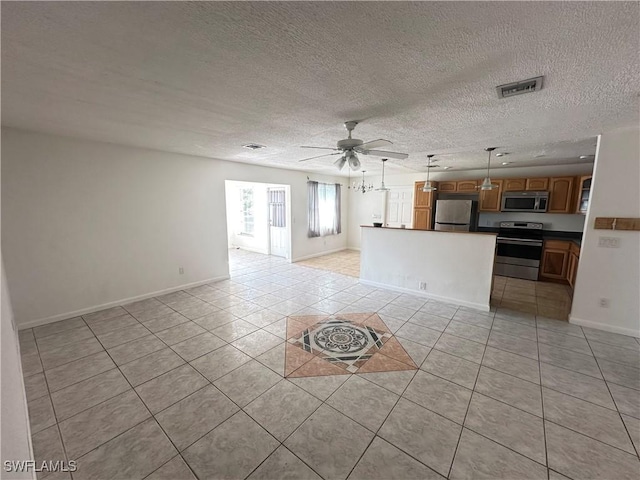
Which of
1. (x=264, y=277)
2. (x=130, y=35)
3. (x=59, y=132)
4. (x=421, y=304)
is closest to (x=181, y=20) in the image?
(x=130, y=35)

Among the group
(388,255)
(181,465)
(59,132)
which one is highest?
(59,132)

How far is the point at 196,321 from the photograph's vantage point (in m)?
3.38

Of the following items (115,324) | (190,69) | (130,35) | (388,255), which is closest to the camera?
(130,35)

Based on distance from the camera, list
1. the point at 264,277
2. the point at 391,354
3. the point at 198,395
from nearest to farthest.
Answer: the point at 198,395 → the point at 391,354 → the point at 264,277

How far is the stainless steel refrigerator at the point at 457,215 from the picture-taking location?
5.95m

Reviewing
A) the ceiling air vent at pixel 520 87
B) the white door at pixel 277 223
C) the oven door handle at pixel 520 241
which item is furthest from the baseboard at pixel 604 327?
the white door at pixel 277 223

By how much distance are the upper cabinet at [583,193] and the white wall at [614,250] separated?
6.38ft

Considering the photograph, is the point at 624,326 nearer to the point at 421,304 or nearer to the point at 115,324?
the point at 421,304

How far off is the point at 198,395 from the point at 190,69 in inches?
95.6

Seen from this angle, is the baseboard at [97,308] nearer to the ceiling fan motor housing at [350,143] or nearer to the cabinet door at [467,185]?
the ceiling fan motor housing at [350,143]

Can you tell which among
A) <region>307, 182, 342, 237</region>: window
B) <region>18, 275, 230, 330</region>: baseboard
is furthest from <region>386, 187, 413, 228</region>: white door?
<region>18, 275, 230, 330</region>: baseboard

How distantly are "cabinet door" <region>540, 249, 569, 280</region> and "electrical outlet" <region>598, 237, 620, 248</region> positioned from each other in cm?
208

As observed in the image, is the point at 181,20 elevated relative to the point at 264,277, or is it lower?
elevated

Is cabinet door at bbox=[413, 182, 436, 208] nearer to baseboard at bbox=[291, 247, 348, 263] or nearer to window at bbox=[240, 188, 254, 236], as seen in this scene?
baseboard at bbox=[291, 247, 348, 263]
